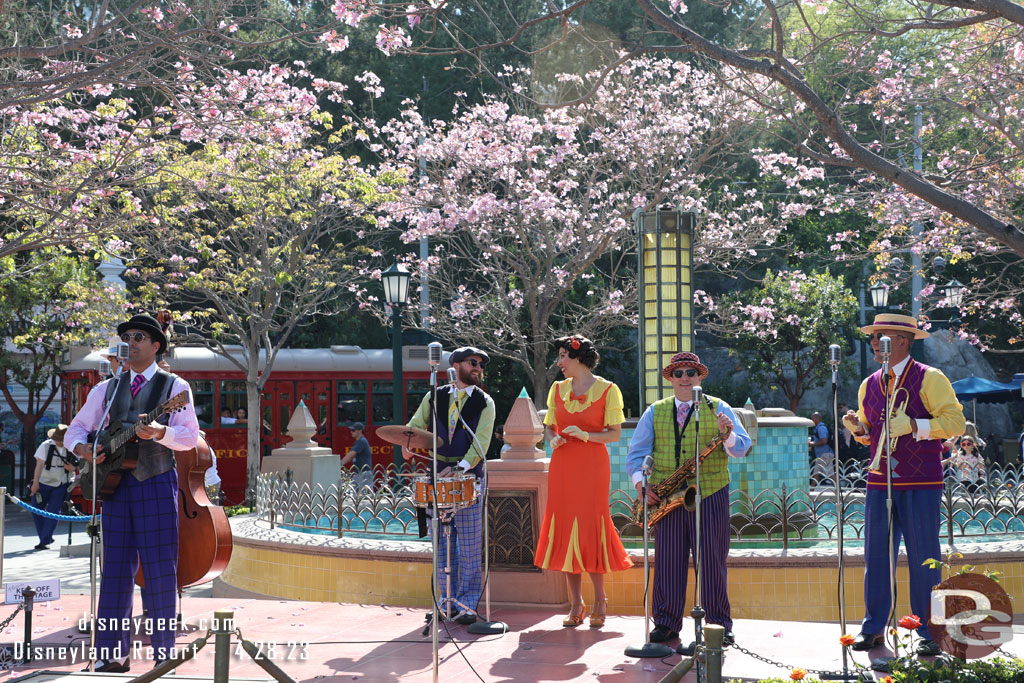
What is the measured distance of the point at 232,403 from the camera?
21922 mm

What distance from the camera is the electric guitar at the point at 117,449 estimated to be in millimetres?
6250

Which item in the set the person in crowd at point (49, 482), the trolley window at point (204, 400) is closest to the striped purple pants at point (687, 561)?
the person in crowd at point (49, 482)

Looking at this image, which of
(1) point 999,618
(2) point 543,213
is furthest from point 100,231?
(2) point 543,213

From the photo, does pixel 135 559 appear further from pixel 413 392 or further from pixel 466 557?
pixel 413 392

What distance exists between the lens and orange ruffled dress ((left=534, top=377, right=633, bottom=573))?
24.6ft

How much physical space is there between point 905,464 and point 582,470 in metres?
2.20

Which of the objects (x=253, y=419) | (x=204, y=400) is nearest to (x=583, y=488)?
(x=253, y=419)

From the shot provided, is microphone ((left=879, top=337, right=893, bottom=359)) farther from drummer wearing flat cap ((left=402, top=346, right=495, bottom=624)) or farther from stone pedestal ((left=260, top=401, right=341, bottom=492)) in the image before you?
stone pedestal ((left=260, top=401, right=341, bottom=492))

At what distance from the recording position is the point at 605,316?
2048 cm

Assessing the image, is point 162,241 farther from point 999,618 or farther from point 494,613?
point 999,618

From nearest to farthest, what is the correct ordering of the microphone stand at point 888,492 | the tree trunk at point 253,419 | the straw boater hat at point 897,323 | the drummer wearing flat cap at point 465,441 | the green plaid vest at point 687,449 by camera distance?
the microphone stand at point 888,492 < the straw boater hat at point 897,323 < the green plaid vest at point 687,449 < the drummer wearing flat cap at point 465,441 < the tree trunk at point 253,419

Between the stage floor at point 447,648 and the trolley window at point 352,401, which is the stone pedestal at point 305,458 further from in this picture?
the trolley window at point 352,401

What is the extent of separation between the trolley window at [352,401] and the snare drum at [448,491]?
16.1 meters

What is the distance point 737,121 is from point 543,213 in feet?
12.3
